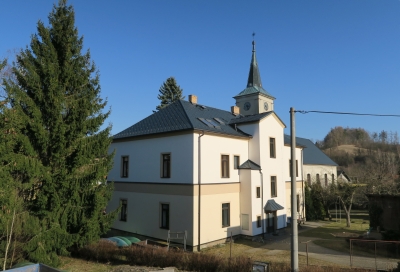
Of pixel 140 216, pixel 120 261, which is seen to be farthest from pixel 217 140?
pixel 120 261

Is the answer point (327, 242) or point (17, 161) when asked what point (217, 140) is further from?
point (17, 161)

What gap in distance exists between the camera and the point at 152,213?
2034 centimetres

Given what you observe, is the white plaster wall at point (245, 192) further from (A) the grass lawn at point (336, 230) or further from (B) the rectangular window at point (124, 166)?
(B) the rectangular window at point (124, 166)

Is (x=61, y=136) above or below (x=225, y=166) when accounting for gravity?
above

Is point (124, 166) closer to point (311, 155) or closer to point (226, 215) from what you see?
point (226, 215)

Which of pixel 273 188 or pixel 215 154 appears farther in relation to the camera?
pixel 273 188

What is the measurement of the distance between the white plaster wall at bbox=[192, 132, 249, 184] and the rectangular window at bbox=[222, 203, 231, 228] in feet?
5.68

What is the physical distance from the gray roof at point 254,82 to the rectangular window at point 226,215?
14935 mm

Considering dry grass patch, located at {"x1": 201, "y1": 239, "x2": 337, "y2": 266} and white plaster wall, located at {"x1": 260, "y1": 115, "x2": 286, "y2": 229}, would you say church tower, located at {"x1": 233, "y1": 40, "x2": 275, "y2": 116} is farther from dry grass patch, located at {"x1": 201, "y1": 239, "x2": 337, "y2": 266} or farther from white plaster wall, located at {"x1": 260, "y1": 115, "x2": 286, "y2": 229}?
dry grass patch, located at {"x1": 201, "y1": 239, "x2": 337, "y2": 266}

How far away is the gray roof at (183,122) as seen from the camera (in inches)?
780

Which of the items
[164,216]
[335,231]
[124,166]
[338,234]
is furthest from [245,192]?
[124,166]

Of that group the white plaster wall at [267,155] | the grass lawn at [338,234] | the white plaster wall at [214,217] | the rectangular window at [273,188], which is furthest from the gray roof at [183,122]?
the grass lawn at [338,234]

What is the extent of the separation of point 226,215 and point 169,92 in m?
36.9

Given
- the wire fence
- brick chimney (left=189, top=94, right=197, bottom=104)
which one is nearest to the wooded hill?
the wire fence
